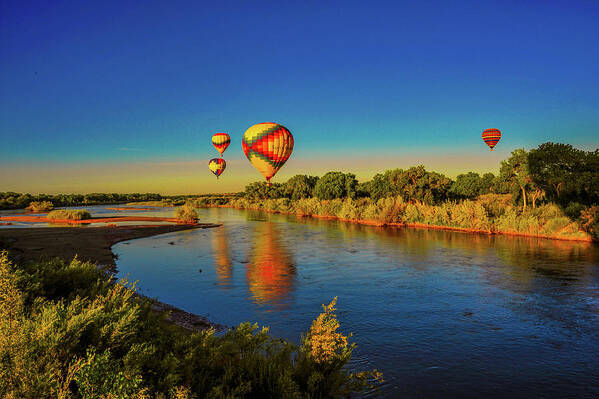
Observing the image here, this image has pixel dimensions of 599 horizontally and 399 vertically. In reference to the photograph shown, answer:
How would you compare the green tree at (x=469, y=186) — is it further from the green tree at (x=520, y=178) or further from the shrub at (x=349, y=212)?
the green tree at (x=520, y=178)

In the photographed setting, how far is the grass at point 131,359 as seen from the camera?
6.12 m

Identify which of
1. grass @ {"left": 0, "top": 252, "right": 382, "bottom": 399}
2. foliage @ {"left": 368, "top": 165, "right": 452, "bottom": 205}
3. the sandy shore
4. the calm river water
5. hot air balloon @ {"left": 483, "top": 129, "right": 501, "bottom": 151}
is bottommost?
the calm river water

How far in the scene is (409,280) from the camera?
2272cm

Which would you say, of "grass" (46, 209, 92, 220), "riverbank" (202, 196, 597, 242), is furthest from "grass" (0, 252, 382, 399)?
"grass" (46, 209, 92, 220)

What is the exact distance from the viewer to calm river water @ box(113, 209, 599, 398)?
37.8 ft

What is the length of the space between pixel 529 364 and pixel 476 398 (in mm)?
3222

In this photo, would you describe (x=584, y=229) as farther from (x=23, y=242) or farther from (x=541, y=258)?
(x=23, y=242)

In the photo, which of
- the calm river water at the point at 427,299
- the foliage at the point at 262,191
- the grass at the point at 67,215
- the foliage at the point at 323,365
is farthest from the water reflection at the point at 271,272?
the foliage at the point at 262,191

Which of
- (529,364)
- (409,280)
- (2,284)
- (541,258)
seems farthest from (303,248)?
(2,284)

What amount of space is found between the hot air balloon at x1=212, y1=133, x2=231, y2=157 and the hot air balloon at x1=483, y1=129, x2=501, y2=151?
4967 centimetres

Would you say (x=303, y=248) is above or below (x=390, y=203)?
below

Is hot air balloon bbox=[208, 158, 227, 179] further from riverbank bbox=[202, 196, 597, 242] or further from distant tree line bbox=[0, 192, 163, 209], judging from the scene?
distant tree line bbox=[0, 192, 163, 209]

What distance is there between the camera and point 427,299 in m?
18.9

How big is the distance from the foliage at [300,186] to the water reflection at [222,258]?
54.1m
